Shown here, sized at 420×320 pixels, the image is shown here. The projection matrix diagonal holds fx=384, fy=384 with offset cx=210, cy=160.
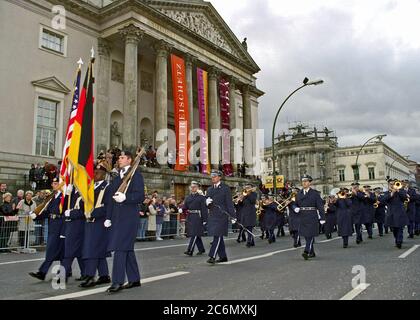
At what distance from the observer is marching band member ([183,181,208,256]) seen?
11.1m

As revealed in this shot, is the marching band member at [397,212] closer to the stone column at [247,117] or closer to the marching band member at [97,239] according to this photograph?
the marching band member at [97,239]

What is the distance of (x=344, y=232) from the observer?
12898mm

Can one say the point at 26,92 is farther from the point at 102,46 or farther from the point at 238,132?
the point at 238,132

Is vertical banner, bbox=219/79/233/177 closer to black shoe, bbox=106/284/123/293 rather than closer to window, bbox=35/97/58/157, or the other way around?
window, bbox=35/97/58/157

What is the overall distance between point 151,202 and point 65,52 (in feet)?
42.8

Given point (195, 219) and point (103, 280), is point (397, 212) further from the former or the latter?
point (103, 280)

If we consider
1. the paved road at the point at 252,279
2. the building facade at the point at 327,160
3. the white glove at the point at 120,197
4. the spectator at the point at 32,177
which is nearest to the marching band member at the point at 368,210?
the paved road at the point at 252,279

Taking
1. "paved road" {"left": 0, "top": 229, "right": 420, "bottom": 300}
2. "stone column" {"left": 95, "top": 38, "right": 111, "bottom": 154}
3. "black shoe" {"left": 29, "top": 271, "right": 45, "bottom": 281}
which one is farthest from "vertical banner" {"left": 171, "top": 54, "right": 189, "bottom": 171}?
"black shoe" {"left": 29, "top": 271, "right": 45, "bottom": 281}

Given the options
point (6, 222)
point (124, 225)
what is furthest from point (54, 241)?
point (6, 222)

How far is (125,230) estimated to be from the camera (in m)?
5.93

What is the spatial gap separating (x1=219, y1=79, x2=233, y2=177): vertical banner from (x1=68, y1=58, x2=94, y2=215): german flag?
24.2 meters

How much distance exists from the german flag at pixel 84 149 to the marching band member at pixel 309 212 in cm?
556

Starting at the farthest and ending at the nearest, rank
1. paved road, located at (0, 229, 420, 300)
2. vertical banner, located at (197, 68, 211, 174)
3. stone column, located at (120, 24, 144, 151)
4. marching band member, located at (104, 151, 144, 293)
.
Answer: vertical banner, located at (197, 68, 211, 174)
stone column, located at (120, 24, 144, 151)
marching band member, located at (104, 151, 144, 293)
paved road, located at (0, 229, 420, 300)
